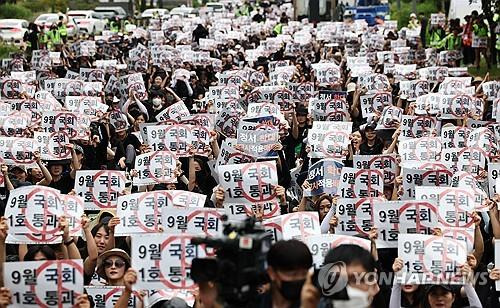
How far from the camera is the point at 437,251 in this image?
9.27 metres

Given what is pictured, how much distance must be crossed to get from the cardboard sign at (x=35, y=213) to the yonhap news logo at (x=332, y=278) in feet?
12.6

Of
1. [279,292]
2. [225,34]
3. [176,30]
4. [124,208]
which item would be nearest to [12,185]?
[124,208]

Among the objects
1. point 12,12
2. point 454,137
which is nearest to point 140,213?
point 454,137

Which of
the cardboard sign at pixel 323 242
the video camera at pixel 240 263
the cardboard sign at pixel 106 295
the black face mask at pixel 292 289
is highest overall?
the video camera at pixel 240 263

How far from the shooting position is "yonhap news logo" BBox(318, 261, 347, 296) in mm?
7242

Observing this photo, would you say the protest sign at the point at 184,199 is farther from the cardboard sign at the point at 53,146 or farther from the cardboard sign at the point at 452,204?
the cardboard sign at the point at 53,146

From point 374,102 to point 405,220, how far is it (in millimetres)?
10227

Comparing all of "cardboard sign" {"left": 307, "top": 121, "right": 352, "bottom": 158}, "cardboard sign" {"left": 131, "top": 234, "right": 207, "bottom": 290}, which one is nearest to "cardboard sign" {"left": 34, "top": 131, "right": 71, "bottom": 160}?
"cardboard sign" {"left": 307, "top": 121, "right": 352, "bottom": 158}

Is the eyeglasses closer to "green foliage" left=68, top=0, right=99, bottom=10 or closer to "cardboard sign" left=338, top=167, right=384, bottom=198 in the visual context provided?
"cardboard sign" left=338, top=167, right=384, bottom=198

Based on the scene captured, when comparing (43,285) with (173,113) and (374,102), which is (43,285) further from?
(374,102)

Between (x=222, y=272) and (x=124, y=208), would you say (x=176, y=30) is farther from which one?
(x=222, y=272)

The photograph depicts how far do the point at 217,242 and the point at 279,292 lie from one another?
416mm

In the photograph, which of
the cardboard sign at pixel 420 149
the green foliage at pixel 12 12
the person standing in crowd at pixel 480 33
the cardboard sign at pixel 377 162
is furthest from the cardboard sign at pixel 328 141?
the green foliage at pixel 12 12

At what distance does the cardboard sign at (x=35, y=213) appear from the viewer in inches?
429
